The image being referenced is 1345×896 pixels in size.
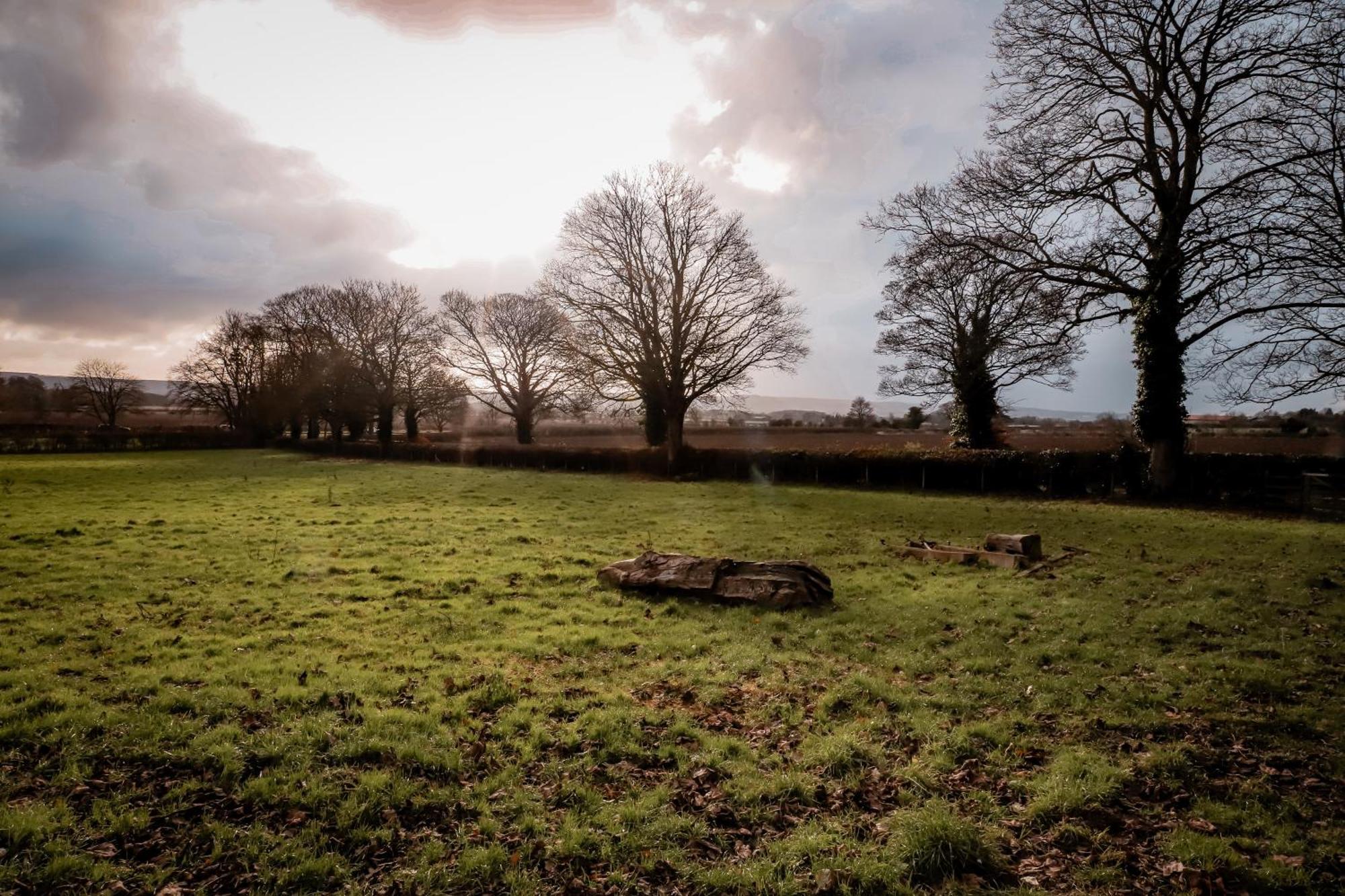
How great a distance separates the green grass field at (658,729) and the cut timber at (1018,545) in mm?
1167

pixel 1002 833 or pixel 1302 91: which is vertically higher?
pixel 1302 91

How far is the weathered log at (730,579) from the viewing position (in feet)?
30.2

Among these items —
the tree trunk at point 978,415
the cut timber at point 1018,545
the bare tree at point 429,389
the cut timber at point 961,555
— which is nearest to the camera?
the cut timber at point 961,555

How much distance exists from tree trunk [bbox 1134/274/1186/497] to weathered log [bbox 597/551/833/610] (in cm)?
1885

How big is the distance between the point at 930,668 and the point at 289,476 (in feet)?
108

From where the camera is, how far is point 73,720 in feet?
17.5

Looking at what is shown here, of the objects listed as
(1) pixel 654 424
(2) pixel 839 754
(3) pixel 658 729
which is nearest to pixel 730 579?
(3) pixel 658 729

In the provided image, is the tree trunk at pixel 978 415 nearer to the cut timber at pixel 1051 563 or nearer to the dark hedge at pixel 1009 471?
the dark hedge at pixel 1009 471

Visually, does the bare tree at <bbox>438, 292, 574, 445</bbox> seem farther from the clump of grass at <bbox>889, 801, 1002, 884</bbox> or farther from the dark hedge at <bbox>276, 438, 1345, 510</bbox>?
the clump of grass at <bbox>889, 801, 1002, 884</bbox>

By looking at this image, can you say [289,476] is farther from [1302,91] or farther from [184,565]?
[1302,91]

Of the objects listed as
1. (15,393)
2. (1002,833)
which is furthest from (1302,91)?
(15,393)

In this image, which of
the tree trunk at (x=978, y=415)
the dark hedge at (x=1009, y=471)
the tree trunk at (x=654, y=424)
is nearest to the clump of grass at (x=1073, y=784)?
the dark hedge at (x=1009, y=471)

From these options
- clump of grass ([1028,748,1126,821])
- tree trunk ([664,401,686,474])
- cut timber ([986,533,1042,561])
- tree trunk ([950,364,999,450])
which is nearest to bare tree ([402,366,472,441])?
tree trunk ([664,401,686,474])

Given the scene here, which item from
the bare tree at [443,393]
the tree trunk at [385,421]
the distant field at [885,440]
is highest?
the bare tree at [443,393]
